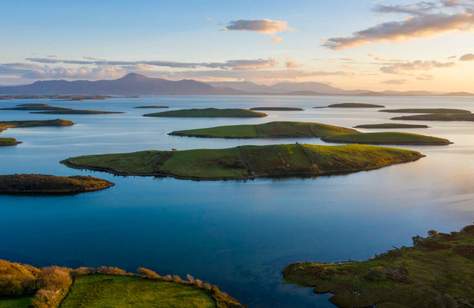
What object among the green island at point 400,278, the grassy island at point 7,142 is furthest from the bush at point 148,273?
the grassy island at point 7,142

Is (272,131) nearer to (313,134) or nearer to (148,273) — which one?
(313,134)

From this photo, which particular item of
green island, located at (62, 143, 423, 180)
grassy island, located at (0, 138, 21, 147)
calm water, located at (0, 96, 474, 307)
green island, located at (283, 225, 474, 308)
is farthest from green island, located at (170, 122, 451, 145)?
green island, located at (283, 225, 474, 308)

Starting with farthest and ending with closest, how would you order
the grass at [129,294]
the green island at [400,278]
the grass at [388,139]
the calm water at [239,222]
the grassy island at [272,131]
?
1. the grassy island at [272,131]
2. the grass at [388,139]
3. the calm water at [239,222]
4. the green island at [400,278]
5. the grass at [129,294]

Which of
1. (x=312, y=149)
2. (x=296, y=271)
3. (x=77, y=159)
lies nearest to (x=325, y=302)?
(x=296, y=271)

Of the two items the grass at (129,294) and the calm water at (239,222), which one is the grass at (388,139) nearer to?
the calm water at (239,222)

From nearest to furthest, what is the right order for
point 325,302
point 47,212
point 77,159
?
point 325,302 < point 47,212 < point 77,159

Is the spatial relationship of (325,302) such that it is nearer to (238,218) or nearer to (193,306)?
(193,306)
